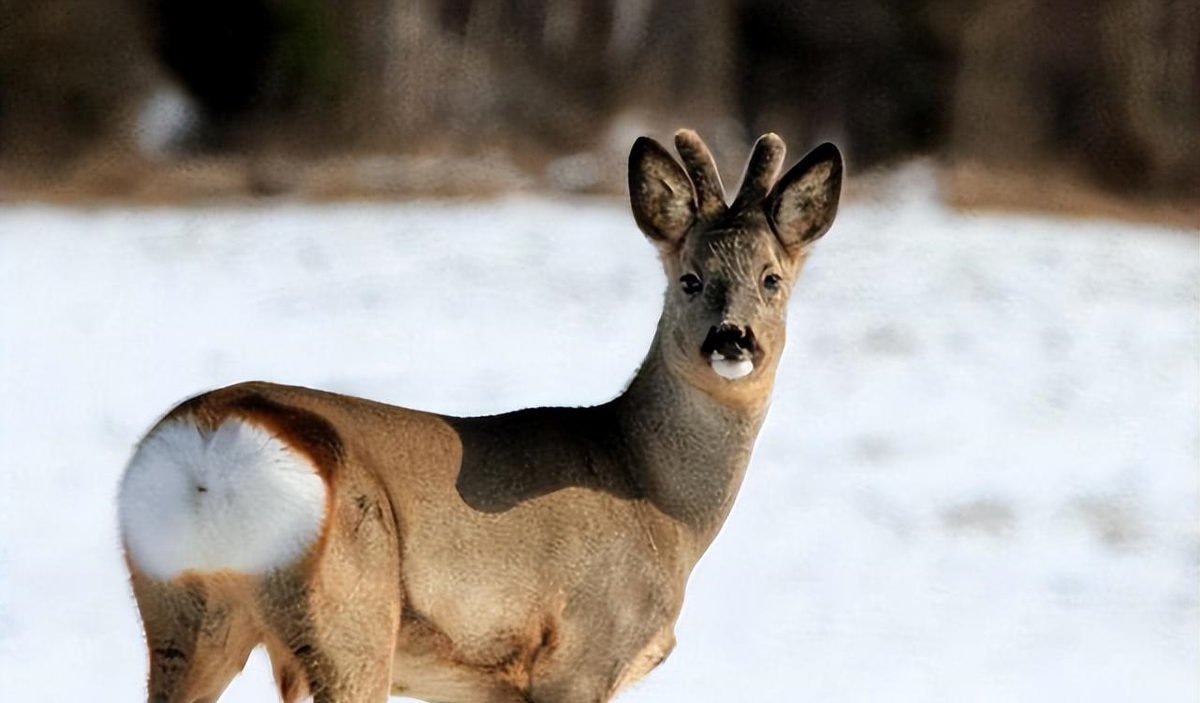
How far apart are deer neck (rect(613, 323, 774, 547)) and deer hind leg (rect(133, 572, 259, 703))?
1157mm

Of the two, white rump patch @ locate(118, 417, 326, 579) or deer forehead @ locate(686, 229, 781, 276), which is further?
deer forehead @ locate(686, 229, 781, 276)

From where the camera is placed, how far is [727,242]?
4906 mm

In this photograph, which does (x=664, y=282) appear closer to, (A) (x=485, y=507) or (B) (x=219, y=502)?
(A) (x=485, y=507)

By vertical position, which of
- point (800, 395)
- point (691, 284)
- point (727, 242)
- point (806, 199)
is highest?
point (806, 199)

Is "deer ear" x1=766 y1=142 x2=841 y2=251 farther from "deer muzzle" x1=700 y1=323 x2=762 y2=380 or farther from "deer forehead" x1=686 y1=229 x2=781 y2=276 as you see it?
"deer muzzle" x1=700 y1=323 x2=762 y2=380

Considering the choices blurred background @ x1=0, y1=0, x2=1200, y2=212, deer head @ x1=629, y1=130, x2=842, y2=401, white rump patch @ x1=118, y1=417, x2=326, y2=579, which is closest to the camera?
white rump patch @ x1=118, y1=417, x2=326, y2=579

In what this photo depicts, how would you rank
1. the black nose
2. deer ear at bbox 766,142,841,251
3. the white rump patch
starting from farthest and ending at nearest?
deer ear at bbox 766,142,841,251, the black nose, the white rump patch

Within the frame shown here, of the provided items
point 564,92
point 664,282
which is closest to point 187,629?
point 664,282

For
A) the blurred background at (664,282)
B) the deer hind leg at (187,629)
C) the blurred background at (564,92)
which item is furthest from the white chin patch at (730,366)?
the blurred background at (564,92)

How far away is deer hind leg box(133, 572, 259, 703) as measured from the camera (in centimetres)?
418

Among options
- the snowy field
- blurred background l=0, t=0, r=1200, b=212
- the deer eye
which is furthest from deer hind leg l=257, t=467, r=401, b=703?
blurred background l=0, t=0, r=1200, b=212

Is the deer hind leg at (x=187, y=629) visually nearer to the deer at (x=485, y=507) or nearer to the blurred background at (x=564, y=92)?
the deer at (x=485, y=507)

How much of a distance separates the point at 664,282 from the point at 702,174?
781 centimetres

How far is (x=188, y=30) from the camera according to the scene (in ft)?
53.7
